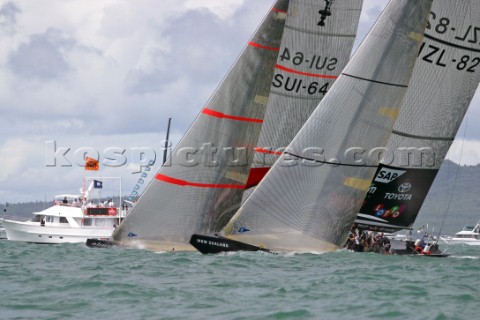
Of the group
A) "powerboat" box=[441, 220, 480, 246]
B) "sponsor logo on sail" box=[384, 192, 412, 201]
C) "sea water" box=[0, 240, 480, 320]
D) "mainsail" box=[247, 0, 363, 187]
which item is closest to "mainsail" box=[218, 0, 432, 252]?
"sea water" box=[0, 240, 480, 320]

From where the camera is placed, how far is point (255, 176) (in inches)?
1447

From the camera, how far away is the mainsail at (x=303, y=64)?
117 feet

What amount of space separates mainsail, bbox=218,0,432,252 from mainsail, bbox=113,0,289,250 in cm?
232

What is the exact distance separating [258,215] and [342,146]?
3.69 meters

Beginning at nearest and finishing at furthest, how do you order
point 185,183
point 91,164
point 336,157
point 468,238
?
point 336,157 → point 185,183 → point 91,164 → point 468,238

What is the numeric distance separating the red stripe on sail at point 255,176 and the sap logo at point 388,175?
407 cm

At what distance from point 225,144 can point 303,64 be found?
4421mm

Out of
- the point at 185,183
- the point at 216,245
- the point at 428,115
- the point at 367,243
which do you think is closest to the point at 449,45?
the point at 428,115

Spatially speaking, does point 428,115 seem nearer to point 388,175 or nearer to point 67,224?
point 388,175

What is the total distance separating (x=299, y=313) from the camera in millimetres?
20484

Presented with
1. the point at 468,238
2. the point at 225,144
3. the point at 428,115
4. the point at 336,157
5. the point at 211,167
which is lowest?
the point at 468,238

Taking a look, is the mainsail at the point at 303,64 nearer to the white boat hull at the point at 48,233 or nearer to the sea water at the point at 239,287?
the sea water at the point at 239,287

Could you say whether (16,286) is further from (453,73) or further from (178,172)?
(453,73)

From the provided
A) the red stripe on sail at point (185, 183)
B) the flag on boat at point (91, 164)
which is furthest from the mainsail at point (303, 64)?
the flag on boat at point (91, 164)
